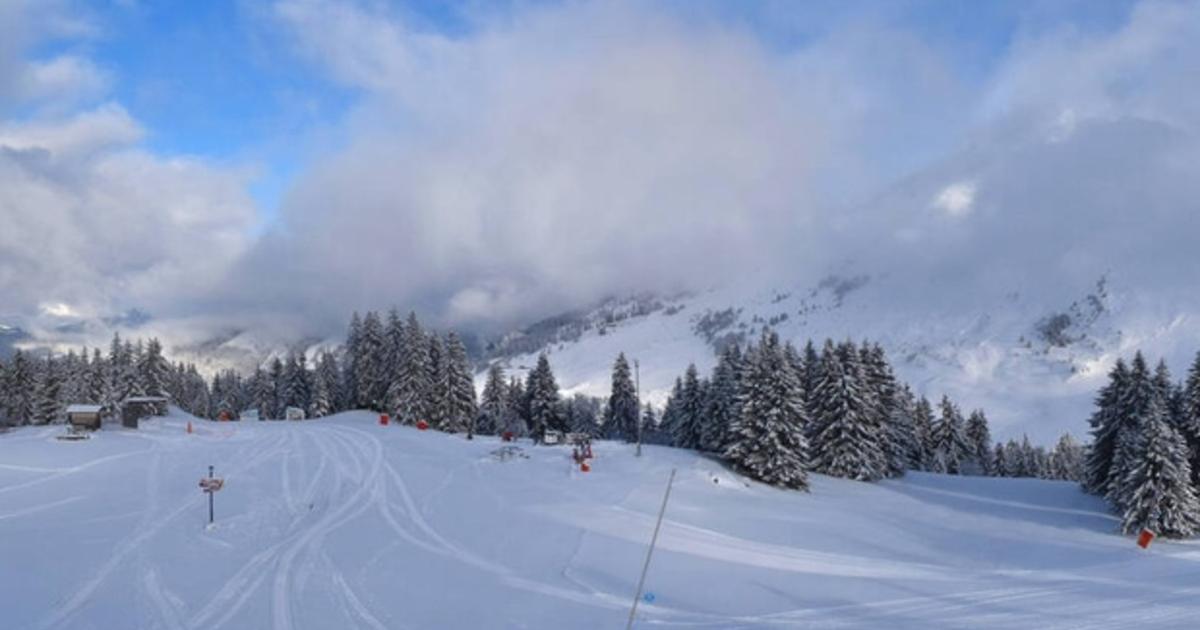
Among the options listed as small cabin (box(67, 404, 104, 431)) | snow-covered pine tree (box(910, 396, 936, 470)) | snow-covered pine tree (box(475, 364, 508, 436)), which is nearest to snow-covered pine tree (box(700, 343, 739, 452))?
snow-covered pine tree (box(910, 396, 936, 470))

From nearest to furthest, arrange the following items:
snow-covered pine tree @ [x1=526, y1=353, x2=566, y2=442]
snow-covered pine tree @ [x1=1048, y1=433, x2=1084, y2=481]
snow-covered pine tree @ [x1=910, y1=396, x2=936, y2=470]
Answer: snow-covered pine tree @ [x1=910, y1=396, x2=936, y2=470]
snow-covered pine tree @ [x1=526, y1=353, x2=566, y2=442]
snow-covered pine tree @ [x1=1048, y1=433, x2=1084, y2=481]

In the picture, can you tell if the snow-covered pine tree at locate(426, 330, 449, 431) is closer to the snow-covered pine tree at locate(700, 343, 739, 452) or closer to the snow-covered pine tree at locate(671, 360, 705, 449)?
the snow-covered pine tree at locate(671, 360, 705, 449)

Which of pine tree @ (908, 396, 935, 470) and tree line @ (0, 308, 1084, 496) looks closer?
tree line @ (0, 308, 1084, 496)

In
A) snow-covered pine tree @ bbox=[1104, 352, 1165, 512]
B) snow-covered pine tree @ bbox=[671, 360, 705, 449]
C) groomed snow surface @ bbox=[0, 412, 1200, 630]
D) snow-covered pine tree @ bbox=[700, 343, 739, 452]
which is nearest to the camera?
groomed snow surface @ bbox=[0, 412, 1200, 630]

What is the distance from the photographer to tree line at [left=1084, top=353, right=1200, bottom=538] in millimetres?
38750

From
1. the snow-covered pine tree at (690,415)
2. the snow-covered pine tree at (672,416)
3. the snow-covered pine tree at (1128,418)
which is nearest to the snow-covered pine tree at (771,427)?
the snow-covered pine tree at (1128,418)

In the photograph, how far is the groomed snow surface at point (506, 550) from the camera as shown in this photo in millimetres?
18781

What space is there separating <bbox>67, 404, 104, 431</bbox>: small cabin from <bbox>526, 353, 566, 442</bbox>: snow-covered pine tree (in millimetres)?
40262

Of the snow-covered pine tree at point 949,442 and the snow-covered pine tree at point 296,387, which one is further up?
the snow-covered pine tree at point 296,387

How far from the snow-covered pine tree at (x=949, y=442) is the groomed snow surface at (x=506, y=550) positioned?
3262 centimetres

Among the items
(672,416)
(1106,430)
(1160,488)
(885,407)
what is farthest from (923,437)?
(1160,488)

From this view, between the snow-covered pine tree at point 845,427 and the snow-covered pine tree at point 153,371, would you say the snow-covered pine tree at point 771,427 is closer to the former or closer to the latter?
the snow-covered pine tree at point 845,427

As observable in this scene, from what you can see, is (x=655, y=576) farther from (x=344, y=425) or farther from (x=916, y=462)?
(x=916, y=462)

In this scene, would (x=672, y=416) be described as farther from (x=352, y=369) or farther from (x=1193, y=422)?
(x=1193, y=422)
